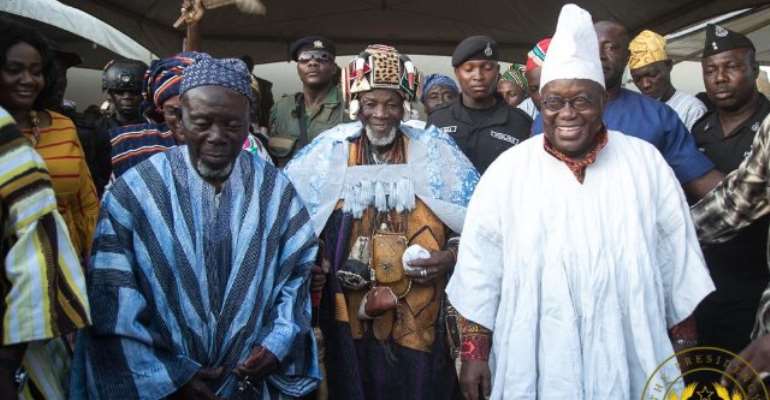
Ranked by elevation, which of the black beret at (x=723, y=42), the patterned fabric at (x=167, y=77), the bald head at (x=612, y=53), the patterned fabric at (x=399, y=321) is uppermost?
the black beret at (x=723, y=42)

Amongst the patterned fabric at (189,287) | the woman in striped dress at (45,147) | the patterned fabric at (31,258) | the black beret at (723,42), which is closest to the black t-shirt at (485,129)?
the black beret at (723,42)

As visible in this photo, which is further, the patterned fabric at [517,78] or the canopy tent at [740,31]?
the canopy tent at [740,31]

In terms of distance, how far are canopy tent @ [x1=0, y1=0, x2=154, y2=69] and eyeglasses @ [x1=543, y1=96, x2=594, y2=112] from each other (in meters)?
5.69

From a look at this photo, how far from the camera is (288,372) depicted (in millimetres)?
2900

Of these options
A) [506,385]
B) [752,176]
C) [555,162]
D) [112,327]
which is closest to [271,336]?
[112,327]

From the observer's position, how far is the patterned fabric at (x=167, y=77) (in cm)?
383

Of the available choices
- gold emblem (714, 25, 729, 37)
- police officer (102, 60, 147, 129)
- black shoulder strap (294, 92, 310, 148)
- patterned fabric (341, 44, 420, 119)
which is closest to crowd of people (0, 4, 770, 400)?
patterned fabric (341, 44, 420, 119)

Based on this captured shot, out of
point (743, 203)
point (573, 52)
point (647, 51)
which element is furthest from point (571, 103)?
point (647, 51)

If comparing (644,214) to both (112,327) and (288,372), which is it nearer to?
(288,372)

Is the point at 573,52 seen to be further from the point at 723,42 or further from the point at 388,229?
the point at 723,42

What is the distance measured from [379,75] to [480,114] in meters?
1.28

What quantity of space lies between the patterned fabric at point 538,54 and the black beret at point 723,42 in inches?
35.8

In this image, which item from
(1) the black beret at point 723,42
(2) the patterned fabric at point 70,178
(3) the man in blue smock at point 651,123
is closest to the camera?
(2) the patterned fabric at point 70,178

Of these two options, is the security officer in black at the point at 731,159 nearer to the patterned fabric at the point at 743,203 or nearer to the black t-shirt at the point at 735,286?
the black t-shirt at the point at 735,286
